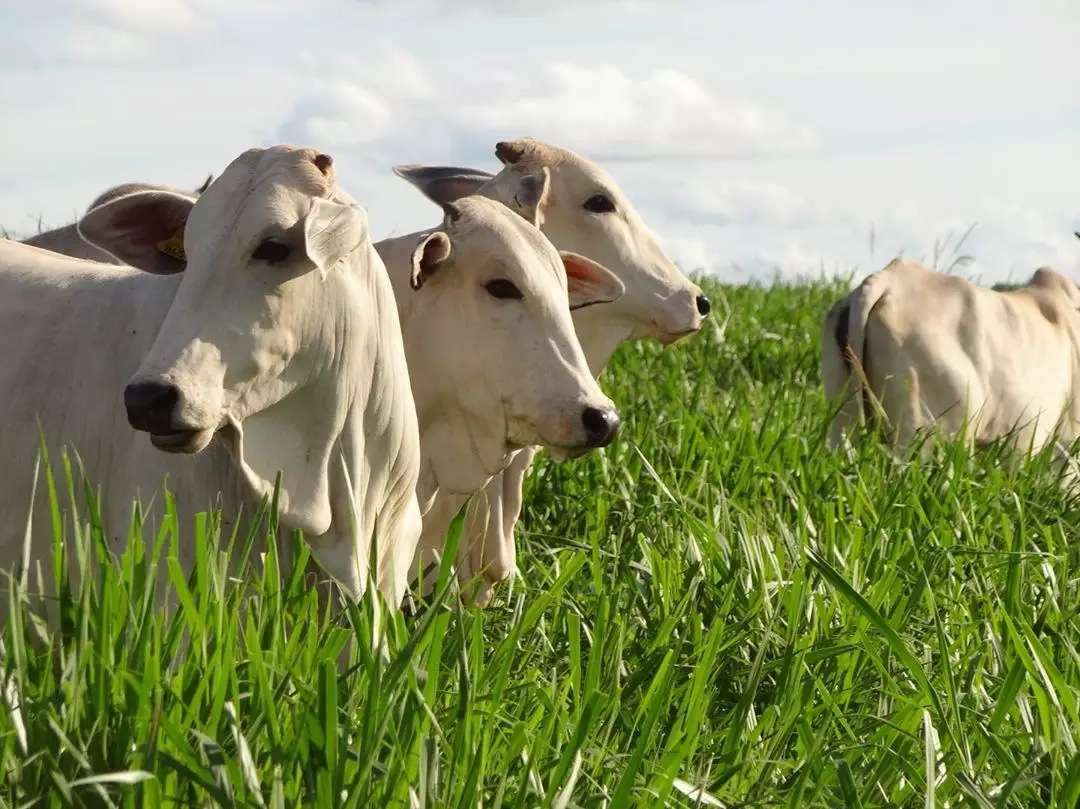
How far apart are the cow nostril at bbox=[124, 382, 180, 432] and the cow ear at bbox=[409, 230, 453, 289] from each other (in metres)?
0.99

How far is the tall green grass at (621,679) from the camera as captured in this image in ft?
7.14

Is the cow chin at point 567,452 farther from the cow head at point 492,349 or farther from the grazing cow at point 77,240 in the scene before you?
the grazing cow at point 77,240

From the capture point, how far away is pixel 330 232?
9.61 ft

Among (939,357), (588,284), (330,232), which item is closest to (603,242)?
(588,284)

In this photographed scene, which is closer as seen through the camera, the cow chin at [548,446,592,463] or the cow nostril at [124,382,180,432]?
the cow nostril at [124,382,180,432]

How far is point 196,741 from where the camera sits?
2268 mm

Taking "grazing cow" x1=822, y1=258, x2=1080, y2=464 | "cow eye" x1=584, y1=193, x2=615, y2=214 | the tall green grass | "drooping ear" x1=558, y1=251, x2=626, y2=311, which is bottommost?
"grazing cow" x1=822, y1=258, x2=1080, y2=464

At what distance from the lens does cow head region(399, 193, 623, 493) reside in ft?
12.3

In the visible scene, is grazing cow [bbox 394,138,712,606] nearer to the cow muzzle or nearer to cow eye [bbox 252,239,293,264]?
cow eye [bbox 252,239,293,264]

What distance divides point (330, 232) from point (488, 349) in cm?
94

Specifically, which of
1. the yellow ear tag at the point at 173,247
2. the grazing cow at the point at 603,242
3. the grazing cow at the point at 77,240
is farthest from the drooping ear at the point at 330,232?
the grazing cow at the point at 603,242

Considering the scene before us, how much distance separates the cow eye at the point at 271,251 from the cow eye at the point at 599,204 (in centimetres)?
213

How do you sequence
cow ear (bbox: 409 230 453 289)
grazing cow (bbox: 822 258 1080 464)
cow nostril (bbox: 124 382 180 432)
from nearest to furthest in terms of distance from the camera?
cow nostril (bbox: 124 382 180 432), cow ear (bbox: 409 230 453 289), grazing cow (bbox: 822 258 1080 464)

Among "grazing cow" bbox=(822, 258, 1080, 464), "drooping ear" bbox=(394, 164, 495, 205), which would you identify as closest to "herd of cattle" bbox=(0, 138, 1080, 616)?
"drooping ear" bbox=(394, 164, 495, 205)
